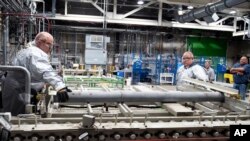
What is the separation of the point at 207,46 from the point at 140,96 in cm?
1215

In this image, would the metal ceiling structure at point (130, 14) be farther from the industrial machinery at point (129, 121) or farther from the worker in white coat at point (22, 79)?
the industrial machinery at point (129, 121)

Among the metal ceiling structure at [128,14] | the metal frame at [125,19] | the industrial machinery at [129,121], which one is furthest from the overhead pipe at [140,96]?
the metal frame at [125,19]

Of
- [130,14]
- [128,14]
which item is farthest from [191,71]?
[130,14]

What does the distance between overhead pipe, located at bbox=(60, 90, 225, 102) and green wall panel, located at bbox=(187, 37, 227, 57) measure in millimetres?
11266

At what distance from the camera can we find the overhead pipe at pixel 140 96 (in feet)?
7.57

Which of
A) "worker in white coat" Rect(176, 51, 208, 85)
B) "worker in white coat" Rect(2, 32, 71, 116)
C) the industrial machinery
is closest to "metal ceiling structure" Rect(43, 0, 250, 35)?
"worker in white coat" Rect(176, 51, 208, 85)

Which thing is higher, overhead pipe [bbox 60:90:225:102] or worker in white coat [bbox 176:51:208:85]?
worker in white coat [bbox 176:51:208:85]

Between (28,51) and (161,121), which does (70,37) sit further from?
(161,121)

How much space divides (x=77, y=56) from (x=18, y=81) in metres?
9.68

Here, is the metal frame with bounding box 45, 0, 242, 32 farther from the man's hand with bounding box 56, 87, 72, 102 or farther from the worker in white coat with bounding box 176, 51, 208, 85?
the man's hand with bounding box 56, 87, 72, 102

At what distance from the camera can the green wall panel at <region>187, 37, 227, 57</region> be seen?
1342 centimetres

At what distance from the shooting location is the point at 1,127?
1.47 metres

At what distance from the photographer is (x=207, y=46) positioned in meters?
13.6

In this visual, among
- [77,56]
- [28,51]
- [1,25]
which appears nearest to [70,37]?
[77,56]
